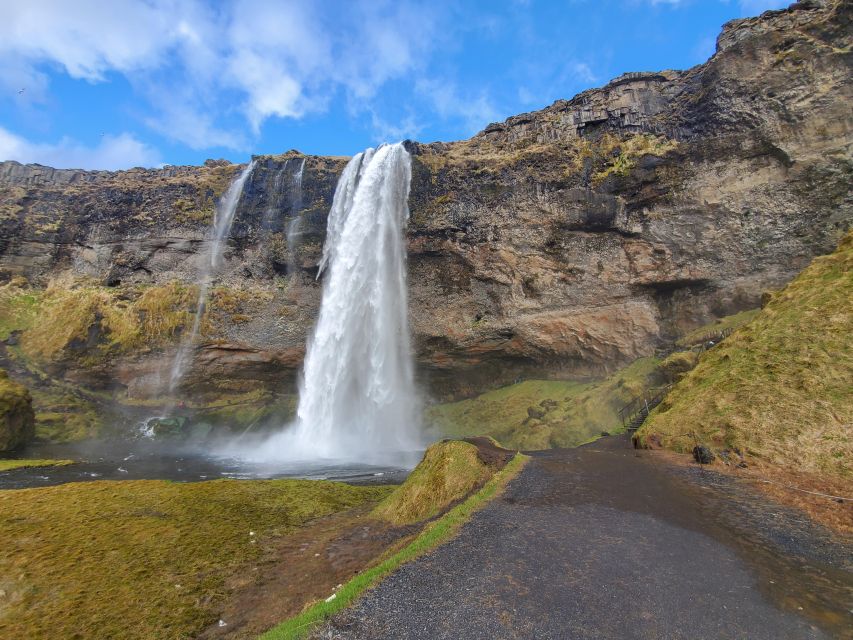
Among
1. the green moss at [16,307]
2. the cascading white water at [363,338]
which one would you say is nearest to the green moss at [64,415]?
the green moss at [16,307]

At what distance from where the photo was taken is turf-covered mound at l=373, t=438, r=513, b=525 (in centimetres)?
1234

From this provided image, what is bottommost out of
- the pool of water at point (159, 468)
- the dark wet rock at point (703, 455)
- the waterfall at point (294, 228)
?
the pool of water at point (159, 468)

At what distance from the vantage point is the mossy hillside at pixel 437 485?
1233 centimetres

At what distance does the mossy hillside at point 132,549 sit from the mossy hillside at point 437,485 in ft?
10.8

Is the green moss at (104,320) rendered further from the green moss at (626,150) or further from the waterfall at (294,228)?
the green moss at (626,150)

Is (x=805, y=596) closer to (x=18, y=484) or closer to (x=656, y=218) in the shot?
(x=18, y=484)

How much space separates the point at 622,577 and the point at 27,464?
32.8 meters

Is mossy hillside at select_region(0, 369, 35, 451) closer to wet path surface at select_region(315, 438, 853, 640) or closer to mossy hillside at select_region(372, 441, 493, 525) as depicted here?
mossy hillside at select_region(372, 441, 493, 525)

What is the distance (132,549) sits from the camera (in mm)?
10523

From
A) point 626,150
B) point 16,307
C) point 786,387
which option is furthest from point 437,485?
point 16,307

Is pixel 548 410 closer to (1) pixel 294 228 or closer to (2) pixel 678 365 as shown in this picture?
(2) pixel 678 365

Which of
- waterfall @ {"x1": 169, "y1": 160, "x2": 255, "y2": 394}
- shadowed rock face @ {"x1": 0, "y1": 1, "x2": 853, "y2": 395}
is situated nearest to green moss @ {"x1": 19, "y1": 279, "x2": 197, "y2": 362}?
waterfall @ {"x1": 169, "y1": 160, "x2": 255, "y2": 394}

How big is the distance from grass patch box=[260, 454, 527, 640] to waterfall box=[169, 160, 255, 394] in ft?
132

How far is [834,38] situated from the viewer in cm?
2925
